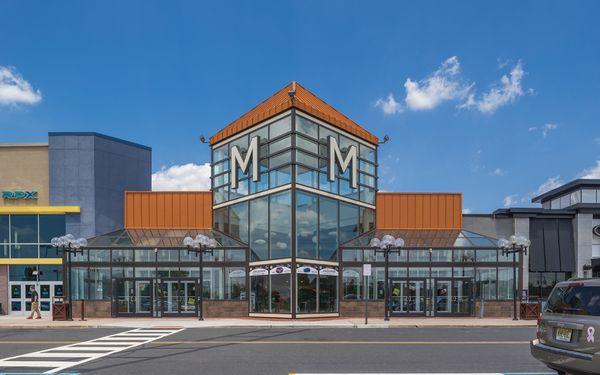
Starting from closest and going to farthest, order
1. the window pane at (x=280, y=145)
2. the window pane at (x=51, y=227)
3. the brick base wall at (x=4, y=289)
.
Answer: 1. the window pane at (x=280, y=145)
2. the brick base wall at (x=4, y=289)
3. the window pane at (x=51, y=227)

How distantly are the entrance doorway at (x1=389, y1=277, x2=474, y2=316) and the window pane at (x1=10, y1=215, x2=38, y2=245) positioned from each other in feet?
73.8

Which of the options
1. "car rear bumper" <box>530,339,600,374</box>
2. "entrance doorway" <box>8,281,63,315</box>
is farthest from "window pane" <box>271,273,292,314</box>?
"car rear bumper" <box>530,339,600,374</box>

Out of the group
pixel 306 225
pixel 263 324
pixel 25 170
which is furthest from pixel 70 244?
pixel 306 225

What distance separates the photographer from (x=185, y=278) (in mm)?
24250

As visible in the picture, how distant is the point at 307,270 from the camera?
23234 millimetres

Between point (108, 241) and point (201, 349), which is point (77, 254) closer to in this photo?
point (108, 241)

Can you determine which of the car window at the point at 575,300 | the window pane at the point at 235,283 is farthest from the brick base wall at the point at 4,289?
the car window at the point at 575,300

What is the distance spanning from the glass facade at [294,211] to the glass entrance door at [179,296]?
3116 millimetres

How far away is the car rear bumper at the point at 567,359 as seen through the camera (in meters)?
7.23

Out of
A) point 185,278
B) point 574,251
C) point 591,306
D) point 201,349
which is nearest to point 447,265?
point 574,251

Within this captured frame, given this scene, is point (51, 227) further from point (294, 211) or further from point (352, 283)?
point (352, 283)

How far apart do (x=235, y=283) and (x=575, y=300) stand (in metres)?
18.9

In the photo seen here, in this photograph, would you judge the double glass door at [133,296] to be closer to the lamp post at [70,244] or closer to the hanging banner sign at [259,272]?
the lamp post at [70,244]

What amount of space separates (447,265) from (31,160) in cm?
2678
